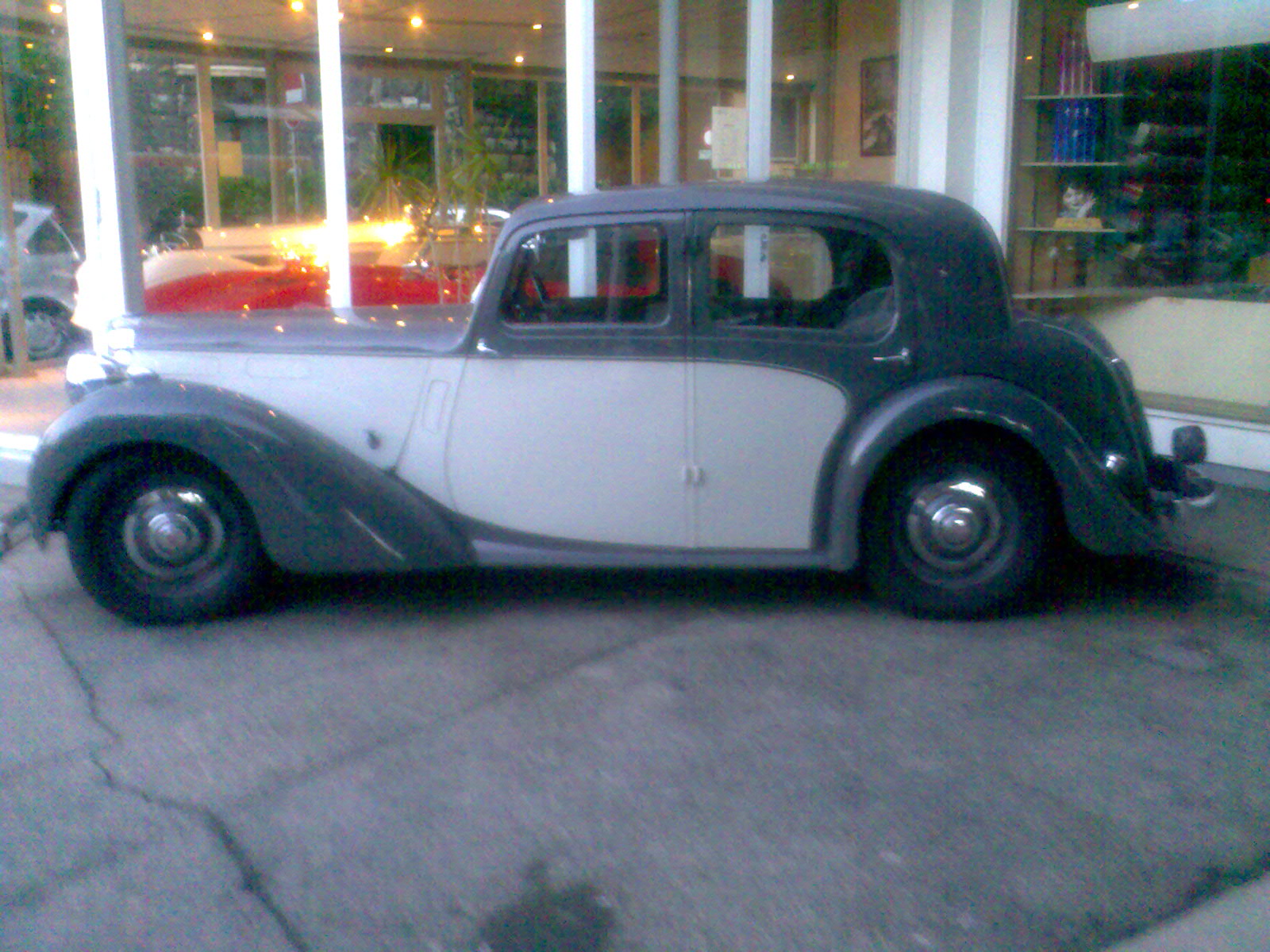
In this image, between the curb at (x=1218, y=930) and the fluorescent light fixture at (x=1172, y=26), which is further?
the fluorescent light fixture at (x=1172, y=26)

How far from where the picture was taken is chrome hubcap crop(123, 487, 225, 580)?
15.5 ft

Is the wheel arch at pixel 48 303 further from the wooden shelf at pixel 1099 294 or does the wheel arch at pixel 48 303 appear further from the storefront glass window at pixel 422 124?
the wooden shelf at pixel 1099 294

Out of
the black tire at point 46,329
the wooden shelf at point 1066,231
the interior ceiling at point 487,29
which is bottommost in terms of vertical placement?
the black tire at point 46,329

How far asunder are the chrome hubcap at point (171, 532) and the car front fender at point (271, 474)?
0.17m

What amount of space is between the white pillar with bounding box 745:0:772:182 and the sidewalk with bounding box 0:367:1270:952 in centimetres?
351

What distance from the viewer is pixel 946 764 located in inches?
141

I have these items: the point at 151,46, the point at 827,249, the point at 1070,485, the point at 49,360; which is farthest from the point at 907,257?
the point at 49,360

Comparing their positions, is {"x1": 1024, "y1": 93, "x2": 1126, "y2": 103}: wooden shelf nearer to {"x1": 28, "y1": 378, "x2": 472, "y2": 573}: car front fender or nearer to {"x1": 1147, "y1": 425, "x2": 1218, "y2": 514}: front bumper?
{"x1": 1147, "y1": 425, "x2": 1218, "y2": 514}: front bumper

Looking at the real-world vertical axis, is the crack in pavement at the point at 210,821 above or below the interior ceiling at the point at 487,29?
below

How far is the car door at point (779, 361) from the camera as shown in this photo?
4594 mm

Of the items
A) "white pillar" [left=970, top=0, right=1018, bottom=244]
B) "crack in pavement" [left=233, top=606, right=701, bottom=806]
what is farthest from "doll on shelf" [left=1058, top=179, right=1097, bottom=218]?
"crack in pavement" [left=233, top=606, right=701, bottom=806]

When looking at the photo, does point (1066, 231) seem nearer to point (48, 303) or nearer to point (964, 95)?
point (964, 95)

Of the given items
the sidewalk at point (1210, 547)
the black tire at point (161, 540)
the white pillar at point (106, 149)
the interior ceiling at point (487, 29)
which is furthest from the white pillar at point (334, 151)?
the black tire at point (161, 540)

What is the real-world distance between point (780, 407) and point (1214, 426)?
3645mm
